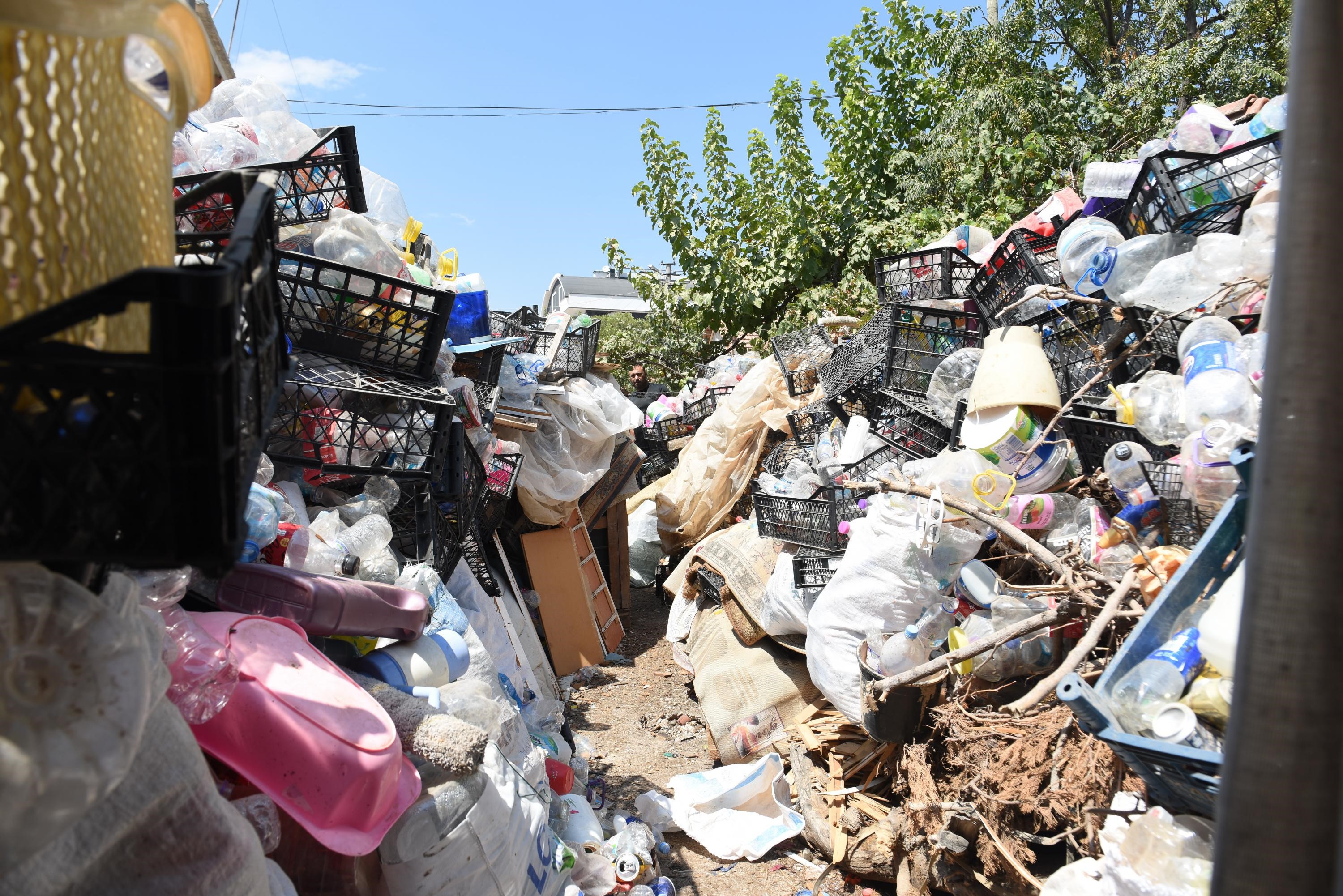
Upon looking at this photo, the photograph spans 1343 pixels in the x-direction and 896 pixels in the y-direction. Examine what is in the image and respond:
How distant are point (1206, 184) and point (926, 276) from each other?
1.62 meters

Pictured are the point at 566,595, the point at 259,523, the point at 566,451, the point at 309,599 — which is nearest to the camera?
the point at 309,599

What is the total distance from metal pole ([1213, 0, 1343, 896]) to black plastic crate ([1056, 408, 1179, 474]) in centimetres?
237

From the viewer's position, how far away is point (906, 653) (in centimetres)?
282

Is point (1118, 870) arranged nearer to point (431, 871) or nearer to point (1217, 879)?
point (1217, 879)

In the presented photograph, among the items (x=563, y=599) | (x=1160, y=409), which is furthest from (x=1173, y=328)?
(x=563, y=599)

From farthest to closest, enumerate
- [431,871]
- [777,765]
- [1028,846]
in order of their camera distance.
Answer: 1. [777,765]
2. [1028,846]
3. [431,871]

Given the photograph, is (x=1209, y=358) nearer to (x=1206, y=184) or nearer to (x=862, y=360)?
(x=1206, y=184)

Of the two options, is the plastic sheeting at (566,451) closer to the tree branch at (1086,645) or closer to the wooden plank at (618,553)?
the wooden plank at (618,553)

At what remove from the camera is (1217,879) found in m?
0.57

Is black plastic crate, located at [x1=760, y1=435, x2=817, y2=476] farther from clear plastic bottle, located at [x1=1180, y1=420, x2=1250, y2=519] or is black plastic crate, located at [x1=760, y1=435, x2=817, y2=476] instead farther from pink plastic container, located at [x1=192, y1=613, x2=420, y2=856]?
pink plastic container, located at [x1=192, y1=613, x2=420, y2=856]

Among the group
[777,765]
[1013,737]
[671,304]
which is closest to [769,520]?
[777,765]

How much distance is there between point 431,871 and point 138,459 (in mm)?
→ 1421

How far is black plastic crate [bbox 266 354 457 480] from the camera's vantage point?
2.43 metres

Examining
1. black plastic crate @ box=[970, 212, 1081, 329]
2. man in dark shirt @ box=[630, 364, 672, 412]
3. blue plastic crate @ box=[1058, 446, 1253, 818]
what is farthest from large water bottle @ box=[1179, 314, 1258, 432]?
man in dark shirt @ box=[630, 364, 672, 412]
